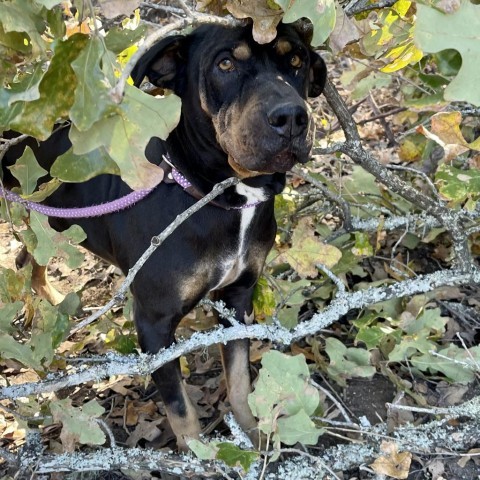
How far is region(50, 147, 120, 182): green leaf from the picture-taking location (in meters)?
1.67

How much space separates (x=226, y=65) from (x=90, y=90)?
1119 mm

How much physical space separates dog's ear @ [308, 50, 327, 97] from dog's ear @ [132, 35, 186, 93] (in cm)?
55

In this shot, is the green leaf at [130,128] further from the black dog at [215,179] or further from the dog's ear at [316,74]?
the dog's ear at [316,74]

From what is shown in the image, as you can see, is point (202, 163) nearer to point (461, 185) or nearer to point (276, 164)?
point (276, 164)

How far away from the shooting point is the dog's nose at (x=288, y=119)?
7.41 ft

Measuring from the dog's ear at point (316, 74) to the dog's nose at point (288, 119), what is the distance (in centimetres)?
53

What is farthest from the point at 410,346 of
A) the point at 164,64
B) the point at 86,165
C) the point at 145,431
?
the point at 86,165

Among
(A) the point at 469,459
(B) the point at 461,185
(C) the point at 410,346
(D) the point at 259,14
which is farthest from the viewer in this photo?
(C) the point at 410,346

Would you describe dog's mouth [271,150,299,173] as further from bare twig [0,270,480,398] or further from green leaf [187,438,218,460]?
green leaf [187,438,218,460]

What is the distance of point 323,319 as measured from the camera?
284 centimetres

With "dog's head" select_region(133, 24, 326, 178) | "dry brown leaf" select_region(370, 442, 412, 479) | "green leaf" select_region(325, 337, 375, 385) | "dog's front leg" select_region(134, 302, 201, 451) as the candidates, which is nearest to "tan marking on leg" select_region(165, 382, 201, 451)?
"dog's front leg" select_region(134, 302, 201, 451)

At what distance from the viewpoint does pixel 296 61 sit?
2.61m

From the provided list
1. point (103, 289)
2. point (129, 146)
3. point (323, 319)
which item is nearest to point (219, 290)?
point (323, 319)

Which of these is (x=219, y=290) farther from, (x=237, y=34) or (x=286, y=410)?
(x=237, y=34)
